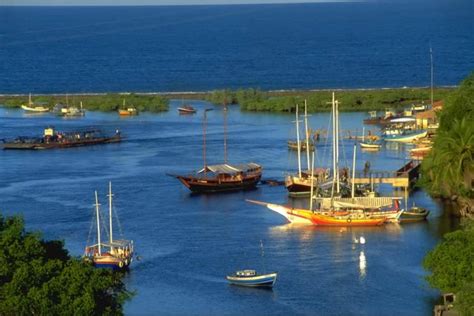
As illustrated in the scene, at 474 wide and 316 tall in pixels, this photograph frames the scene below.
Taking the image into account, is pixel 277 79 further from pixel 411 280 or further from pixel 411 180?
pixel 411 280

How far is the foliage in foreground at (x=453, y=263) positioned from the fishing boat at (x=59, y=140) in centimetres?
3406

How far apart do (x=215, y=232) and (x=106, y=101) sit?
129 feet

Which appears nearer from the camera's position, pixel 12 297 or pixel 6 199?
pixel 12 297

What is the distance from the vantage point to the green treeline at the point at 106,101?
81812mm

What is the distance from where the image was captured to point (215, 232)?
45.1m

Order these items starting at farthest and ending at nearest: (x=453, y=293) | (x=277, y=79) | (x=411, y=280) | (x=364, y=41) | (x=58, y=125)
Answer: (x=364, y=41) < (x=277, y=79) < (x=58, y=125) < (x=411, y=280) < (x=453, y=293)

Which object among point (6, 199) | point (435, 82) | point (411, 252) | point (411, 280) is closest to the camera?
point (411, 280)

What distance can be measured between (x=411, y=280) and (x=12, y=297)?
13459 millimetres

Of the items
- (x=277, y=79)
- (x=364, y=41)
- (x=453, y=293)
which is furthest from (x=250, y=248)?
(x=364, y=41)

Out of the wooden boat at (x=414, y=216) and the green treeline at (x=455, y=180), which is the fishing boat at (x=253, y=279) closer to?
the green treeline at (x=455, y=180)

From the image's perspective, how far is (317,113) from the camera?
249 feet

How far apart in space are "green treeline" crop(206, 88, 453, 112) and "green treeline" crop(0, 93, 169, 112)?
12.3ft

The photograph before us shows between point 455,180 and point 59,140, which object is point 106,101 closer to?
point 59,140

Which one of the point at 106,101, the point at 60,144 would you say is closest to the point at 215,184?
the point at 60,144
